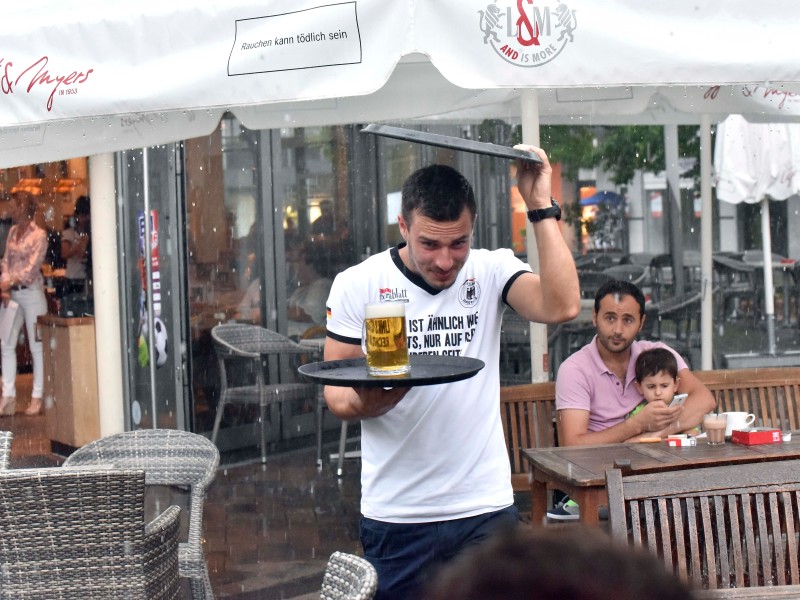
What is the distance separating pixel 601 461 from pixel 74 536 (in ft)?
6.18

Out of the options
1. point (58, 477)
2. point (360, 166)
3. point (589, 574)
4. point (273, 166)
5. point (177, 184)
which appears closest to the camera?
point (589, 574)

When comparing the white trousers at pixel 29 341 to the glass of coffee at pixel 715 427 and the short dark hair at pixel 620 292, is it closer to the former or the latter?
the short dark hair at pixel 620 292

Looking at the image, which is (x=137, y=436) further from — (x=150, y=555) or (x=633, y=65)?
(x=633, y=65)

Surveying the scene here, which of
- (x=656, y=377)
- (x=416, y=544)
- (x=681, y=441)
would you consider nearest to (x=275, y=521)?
(x=656, y=377)

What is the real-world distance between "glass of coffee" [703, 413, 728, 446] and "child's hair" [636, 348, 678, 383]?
0.47 metres

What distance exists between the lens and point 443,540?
3006 mm

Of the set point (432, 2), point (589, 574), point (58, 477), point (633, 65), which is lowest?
point (58, 477)

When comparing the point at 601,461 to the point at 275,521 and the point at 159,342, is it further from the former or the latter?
the point at 159,342

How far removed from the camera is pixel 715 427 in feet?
14.1

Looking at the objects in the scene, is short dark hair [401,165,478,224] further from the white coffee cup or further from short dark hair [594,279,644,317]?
short dark hair [594,279,644,317]

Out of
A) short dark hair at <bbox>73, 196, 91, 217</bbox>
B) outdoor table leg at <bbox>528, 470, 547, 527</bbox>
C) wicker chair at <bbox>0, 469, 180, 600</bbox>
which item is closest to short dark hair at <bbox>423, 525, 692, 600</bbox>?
wicker chair at <bbox>0, 469, 180, 600</bbox>

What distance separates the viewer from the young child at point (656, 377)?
4.75 m

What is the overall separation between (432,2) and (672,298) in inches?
268

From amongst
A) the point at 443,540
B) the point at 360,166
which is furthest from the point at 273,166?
the point at 443,540
